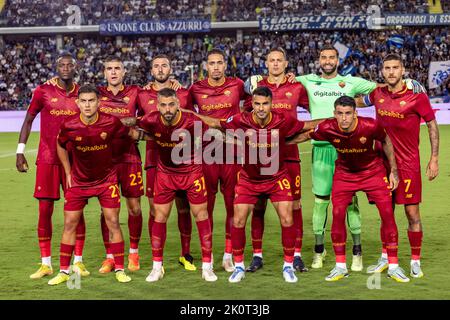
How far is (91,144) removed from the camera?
6602mm

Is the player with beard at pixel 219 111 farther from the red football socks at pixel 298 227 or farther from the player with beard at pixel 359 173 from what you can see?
the player with beard at pixel 359 173

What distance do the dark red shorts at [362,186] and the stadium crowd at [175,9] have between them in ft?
99.2

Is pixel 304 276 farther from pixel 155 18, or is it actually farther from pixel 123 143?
pixel 155 18

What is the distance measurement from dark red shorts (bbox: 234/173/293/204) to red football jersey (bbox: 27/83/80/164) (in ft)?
6.13

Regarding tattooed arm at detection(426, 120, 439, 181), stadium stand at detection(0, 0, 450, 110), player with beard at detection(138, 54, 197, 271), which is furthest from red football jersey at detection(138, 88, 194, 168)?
stadium stand at detection(0, 0, 450, 110)

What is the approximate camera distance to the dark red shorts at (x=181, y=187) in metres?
6.90

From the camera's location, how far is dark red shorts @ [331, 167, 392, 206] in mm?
6703

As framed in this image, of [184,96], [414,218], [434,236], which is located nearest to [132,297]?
[184,96]

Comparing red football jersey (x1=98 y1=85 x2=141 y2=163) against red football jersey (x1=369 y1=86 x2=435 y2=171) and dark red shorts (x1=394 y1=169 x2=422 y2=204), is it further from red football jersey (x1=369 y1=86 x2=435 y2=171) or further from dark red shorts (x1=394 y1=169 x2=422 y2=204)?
dark red shorts (x1=394 y1=169 x2=422 y2=204)

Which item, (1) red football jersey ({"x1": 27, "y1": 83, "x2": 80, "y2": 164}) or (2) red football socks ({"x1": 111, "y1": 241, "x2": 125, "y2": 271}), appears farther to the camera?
(1) red football jersey ({"x1": 27, "y1": 83, "x2": 80, "y2": 164})

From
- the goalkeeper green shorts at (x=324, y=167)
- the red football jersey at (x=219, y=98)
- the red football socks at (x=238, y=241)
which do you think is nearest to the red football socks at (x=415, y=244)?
the goalkeeper green shorts at (x=324, y=167)

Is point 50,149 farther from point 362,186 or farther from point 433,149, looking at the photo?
point 433,149

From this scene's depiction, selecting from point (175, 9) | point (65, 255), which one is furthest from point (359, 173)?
point (175, 9)

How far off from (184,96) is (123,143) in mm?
817
